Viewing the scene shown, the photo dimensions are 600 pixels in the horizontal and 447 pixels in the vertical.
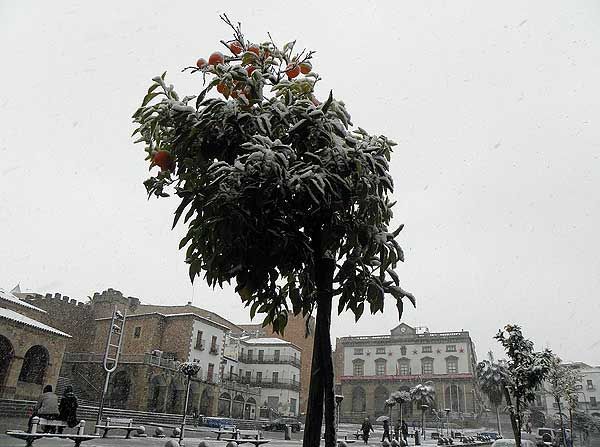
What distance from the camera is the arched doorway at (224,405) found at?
42188mm

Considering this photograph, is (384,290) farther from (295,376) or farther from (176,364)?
(295,376)

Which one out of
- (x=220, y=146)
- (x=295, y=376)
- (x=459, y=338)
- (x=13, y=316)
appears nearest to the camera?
(x=220, y=146)

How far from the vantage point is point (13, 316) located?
2617 centimetres

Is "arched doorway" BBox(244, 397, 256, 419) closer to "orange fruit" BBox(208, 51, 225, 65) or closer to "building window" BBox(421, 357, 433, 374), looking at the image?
"building window" BBox(421, 357, 433, 374)

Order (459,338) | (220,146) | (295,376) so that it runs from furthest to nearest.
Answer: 1. (459,338)
2. (295,376)
3. (220,146)

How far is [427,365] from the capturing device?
65188 mm

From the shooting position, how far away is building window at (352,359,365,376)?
68312mm

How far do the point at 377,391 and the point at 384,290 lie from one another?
6597 centimetres

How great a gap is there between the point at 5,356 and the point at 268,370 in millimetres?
31484

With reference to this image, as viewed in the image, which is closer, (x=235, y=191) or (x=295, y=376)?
(x=235, y=191)

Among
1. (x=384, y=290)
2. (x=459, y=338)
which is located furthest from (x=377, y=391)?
(x=384, y=290)

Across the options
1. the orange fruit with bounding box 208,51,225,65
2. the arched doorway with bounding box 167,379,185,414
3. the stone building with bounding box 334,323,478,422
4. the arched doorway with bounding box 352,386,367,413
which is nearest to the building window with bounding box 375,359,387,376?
the stone building with bounding box 334,323,478,422

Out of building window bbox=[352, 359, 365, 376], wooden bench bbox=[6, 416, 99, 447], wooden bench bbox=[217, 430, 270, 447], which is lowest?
wooden bench bbox=[217, 430, 270, 447]

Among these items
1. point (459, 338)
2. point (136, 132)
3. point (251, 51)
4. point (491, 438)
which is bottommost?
point (491, 438)
